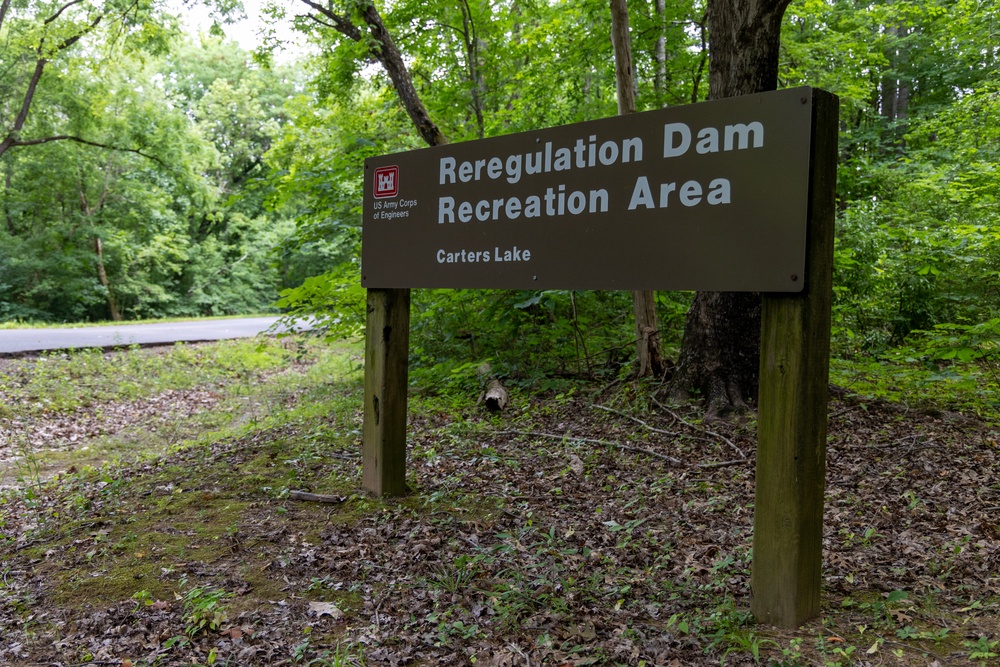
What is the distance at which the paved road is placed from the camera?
42.4 feet

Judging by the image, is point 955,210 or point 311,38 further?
point 311,38

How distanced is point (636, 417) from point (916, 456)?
215 centimetres

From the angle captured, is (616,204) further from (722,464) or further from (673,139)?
(722,464)

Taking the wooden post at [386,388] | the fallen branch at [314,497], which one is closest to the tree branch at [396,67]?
the wooden post at [386,388]

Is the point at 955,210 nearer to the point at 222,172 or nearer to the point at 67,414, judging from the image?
the point at 67,414

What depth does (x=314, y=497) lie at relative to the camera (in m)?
4.82

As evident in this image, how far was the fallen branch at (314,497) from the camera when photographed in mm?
4770

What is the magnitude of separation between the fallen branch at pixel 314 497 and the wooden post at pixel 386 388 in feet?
0.78

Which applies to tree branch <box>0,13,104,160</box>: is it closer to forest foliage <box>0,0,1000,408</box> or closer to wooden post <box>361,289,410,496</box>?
forest foliage <box>0,0,1000,408</box>

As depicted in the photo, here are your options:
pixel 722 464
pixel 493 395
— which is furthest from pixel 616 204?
pixel 493 395

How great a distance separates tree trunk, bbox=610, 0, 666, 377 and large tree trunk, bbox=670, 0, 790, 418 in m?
0.62

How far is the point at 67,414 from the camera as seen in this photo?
9.42 m

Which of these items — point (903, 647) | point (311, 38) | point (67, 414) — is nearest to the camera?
point (903, 647)

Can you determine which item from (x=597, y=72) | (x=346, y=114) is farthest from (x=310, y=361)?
(x=597, y=72)
